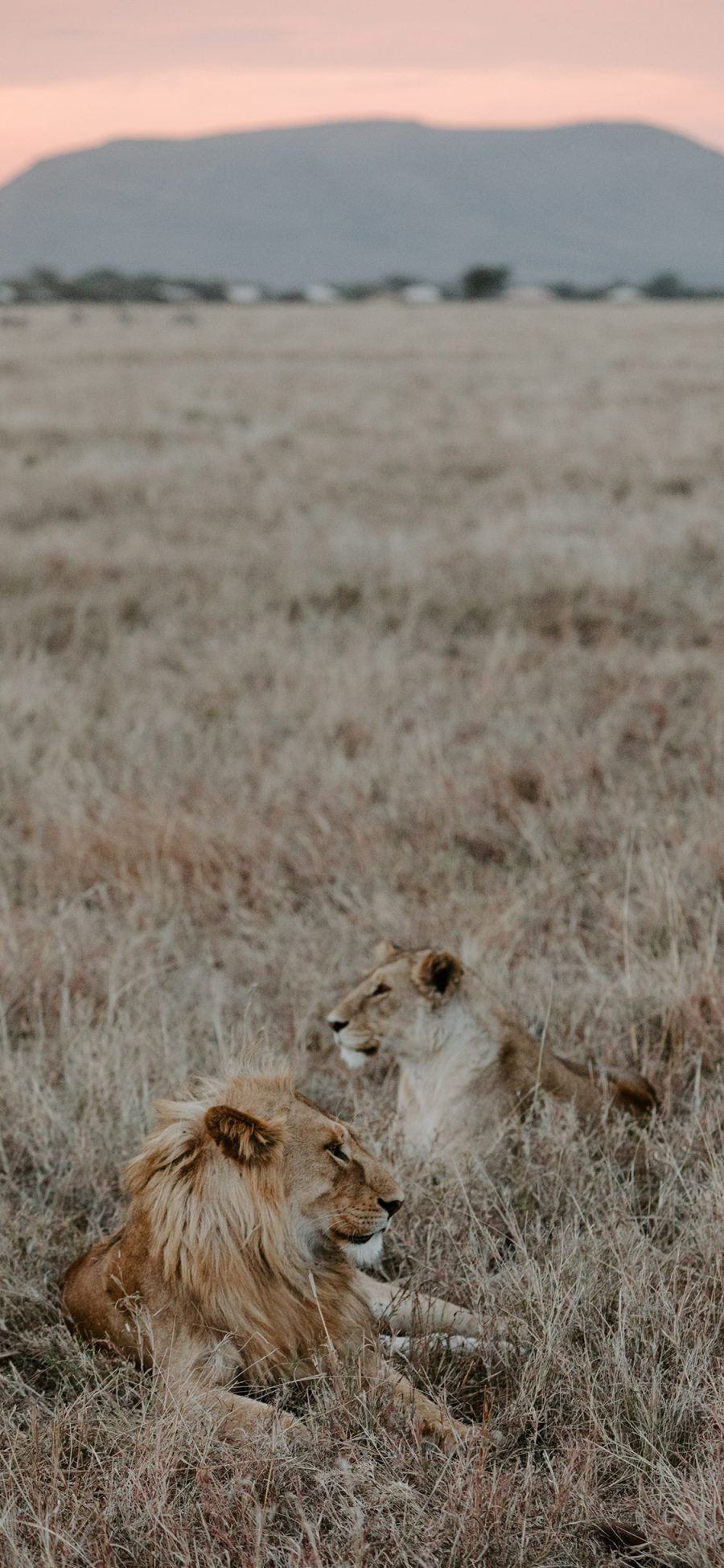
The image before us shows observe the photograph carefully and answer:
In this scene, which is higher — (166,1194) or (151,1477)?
(166,1194)

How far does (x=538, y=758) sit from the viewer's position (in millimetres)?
5961

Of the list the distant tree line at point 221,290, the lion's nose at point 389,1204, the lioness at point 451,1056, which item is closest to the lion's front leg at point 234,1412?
the lion's nose at point 389,1204

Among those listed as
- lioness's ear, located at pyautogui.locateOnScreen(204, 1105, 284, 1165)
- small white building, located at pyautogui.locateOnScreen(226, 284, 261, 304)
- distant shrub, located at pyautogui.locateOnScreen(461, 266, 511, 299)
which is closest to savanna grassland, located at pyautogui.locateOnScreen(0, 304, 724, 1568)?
lioness's ear, located at pyautogui.locateOnScreen(204, 1105, 284, 1165)

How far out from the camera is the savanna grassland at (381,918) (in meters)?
2.20

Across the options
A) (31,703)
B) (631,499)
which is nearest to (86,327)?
(631,499)

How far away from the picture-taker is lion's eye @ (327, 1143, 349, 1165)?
2.45 m

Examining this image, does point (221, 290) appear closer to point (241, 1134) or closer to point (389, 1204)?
point (389, 1204)

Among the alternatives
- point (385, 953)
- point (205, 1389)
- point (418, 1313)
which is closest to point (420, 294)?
point (385, 953)

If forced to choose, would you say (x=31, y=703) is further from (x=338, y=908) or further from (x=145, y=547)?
(x=145, y=547)

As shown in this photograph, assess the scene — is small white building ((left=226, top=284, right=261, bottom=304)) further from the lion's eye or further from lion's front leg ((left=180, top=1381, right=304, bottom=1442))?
lion's front leg ((left=180, top=1381, right=304, bottom=1442))

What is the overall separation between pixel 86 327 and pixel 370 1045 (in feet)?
121

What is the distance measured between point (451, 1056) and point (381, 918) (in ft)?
3.35

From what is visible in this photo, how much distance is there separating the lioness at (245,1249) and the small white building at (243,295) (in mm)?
67275

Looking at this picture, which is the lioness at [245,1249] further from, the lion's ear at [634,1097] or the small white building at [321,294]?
the small white building at [321,294]
